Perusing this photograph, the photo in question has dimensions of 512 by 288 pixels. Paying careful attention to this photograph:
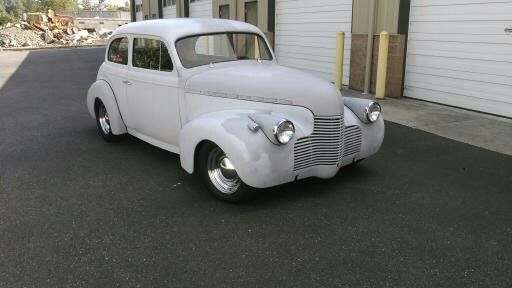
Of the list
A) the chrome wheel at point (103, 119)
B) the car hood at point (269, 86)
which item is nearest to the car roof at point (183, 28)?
the car hood at point (269, 86)

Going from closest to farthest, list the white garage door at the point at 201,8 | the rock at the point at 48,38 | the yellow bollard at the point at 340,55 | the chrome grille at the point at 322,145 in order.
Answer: the chrome grille at the point at 322,145
the yellow bollard at the point at 340,55
the white garage door at the point at 201,8
the rock at the point at 48,38

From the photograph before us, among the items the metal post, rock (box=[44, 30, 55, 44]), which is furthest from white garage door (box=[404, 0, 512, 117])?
rock (box=[44, 30, 55, 44])

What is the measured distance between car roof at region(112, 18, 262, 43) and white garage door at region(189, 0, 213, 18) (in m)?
13.8

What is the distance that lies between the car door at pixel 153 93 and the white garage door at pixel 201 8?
1389 cm

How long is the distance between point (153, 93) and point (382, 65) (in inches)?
222

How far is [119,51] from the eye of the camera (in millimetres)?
6273

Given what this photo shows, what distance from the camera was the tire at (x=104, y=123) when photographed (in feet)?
21.8

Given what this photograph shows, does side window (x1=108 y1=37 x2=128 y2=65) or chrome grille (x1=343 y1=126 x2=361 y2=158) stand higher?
side window (x1=108 y1=37 x2=128 y2=65)

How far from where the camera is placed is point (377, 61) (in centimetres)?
1010

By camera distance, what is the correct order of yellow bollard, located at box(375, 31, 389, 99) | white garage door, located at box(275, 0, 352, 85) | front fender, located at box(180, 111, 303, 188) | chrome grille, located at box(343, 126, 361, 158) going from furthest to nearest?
Result: white garage door, located at box(275, 0, 352, 85) → yellow bollard, located at box(375, 31, 389, 99) → chrome grille, located at box(343, 126, 361, 158) → front fender, located at box(180, 111, 303, 188)

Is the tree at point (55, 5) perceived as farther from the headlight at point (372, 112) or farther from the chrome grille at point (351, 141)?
the chrome grille at point (351, 141)

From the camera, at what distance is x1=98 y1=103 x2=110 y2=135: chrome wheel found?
6.74 meters

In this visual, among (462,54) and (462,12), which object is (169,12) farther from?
(462,54)

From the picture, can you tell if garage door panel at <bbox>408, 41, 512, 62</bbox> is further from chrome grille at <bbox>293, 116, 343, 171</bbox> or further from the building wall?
chrome grille at <bbox>293, 116, 343, 171</bbox>
